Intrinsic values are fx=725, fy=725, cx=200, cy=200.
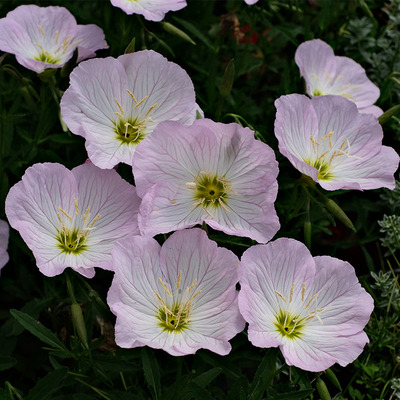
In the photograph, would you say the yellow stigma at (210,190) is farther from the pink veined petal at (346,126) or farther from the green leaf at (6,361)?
the green leaf at (6,361)

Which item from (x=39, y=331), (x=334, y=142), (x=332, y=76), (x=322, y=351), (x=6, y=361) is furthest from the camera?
(x=332, y=76)

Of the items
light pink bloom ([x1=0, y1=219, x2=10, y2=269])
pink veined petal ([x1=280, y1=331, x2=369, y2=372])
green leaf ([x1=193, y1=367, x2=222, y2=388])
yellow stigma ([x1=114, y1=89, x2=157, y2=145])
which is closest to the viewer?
pink veined petal ([x1=280, y1=331, x2=369, y2=372])

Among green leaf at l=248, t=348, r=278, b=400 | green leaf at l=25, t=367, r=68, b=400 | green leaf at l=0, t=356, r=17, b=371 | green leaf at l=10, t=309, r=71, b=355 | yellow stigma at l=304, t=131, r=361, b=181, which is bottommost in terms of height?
green leaf at l=0, t=356, r=17, b=371

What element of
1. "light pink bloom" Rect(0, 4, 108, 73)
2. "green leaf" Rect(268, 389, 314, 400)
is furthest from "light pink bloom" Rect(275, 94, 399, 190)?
"light pink bloom" Rect(0, 4, 108, 73)

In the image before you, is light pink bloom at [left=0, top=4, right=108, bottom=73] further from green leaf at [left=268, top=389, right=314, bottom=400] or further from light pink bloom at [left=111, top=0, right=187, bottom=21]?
green leaf at [left=268, top=389, right=314, bottom=400]

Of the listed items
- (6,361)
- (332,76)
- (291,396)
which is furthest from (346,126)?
(6,361)

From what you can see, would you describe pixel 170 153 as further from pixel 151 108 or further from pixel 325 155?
pixel 325 155
